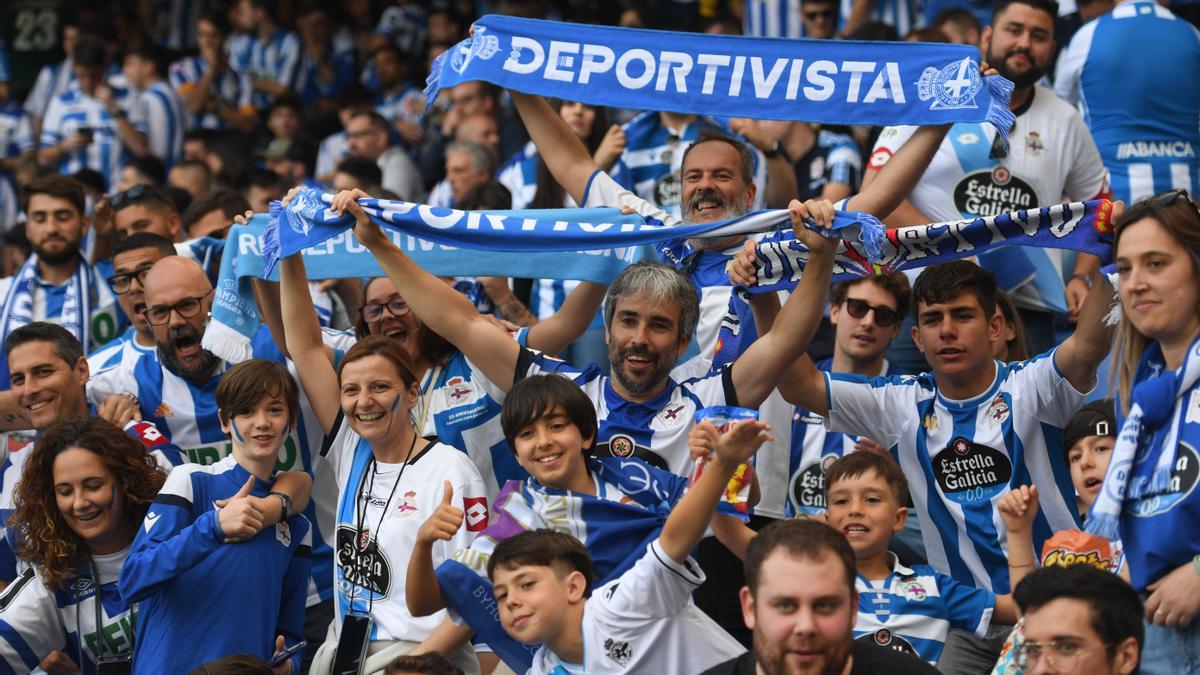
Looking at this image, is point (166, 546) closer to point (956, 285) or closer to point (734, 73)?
point (734, 73)

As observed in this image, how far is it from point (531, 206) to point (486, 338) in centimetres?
268

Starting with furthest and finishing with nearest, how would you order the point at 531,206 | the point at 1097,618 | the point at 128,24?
the point at 128,24 → the point at 531,206 → the point at 1097,618

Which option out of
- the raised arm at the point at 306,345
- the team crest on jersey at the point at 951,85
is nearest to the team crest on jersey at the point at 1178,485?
the team crest on jersey at the point at 951,85

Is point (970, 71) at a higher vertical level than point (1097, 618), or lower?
higher

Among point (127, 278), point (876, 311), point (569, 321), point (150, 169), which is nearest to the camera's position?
point (569, 321)

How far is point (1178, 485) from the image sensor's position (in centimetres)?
452

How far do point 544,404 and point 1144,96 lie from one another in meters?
4.64

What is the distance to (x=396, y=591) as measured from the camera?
228 inches

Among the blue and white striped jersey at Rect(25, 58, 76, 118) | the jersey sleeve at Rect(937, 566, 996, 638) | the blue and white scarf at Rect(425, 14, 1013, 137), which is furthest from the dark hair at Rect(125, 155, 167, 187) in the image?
the jersey sleeve at Rect(937, 566, 996, 638)

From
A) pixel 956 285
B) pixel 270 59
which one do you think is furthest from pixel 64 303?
pixel 270 59

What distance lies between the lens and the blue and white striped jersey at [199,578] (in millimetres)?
5832

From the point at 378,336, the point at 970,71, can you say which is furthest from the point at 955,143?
the point at 378,336

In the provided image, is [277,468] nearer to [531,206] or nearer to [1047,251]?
[531,206]

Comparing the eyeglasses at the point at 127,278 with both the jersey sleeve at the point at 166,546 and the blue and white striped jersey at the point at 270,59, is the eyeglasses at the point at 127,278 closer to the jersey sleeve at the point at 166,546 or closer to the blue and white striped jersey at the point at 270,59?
the jersey sleeve at the point at 166,546
